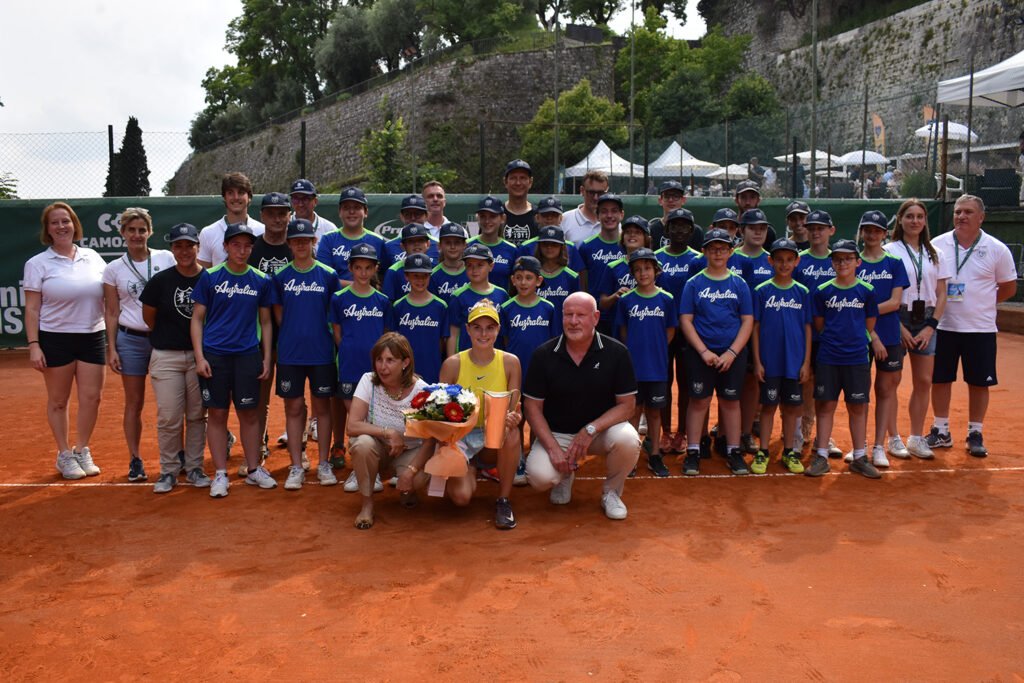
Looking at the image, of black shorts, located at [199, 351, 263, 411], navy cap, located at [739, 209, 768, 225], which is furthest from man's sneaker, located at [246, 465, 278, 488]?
navy cap, located at [739, 209, 768, 225]

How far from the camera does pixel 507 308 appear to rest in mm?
6039

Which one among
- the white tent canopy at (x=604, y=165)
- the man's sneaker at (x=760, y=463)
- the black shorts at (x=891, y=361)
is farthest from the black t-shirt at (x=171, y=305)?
the white tent canopy at (x=604, y=165)

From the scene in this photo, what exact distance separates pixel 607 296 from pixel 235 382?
2818 mm

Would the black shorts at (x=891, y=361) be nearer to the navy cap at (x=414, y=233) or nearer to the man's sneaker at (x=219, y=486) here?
the navy cap at (x=414, y=233)

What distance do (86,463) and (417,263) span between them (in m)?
3.04

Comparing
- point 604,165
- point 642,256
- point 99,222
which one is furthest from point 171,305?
point 604,165

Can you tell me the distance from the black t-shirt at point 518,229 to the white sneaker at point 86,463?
3.65m

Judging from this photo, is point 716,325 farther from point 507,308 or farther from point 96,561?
point 96,561

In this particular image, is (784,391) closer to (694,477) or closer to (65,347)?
(694,477)

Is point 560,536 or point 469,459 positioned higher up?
point 469,459

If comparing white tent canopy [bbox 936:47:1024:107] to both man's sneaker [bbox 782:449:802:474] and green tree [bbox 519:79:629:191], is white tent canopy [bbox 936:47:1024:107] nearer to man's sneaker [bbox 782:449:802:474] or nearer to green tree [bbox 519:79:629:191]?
man's sneaker [bbox 782:449:802:474]

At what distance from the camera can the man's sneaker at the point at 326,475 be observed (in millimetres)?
6117

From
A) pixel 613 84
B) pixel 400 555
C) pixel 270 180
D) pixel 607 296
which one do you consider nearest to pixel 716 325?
pixel 607 296

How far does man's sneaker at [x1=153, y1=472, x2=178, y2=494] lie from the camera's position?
234 inches
